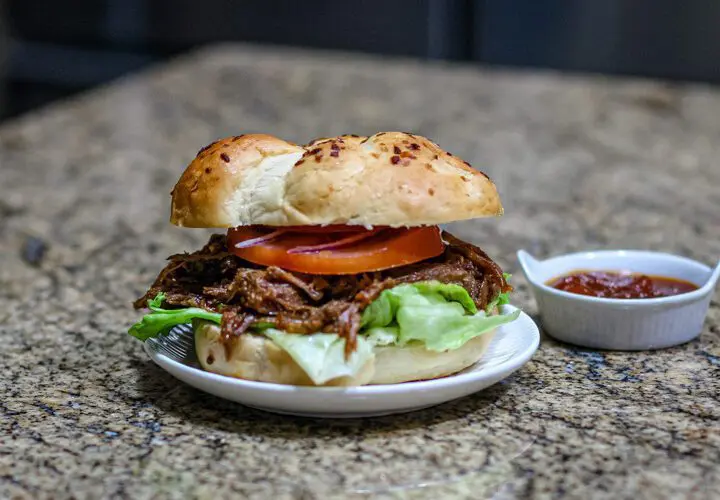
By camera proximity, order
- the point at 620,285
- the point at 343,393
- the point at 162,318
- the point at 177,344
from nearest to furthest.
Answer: the point at 343,393, the point at 162,318, the point at 177,344, the point at 620,285

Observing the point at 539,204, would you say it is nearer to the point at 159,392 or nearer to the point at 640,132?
the point at 640,132

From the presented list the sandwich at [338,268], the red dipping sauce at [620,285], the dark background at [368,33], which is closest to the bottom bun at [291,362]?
the sandwich at [338,268]

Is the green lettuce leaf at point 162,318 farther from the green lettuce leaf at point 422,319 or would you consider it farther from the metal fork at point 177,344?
the green lettuce leaf at point 422,319

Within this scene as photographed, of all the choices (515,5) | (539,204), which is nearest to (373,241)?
(539,204)

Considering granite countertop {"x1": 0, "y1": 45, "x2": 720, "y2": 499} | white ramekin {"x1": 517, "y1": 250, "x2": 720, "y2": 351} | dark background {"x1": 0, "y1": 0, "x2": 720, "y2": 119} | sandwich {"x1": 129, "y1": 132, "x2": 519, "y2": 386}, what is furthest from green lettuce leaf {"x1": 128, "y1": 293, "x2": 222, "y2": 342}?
dark background {"x1": 0, "y1": 0, "x2": 720, "y2": 119}

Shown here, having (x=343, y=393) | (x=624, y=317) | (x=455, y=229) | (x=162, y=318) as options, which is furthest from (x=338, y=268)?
(x=455, y=229)

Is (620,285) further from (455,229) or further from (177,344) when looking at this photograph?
(455,229)
